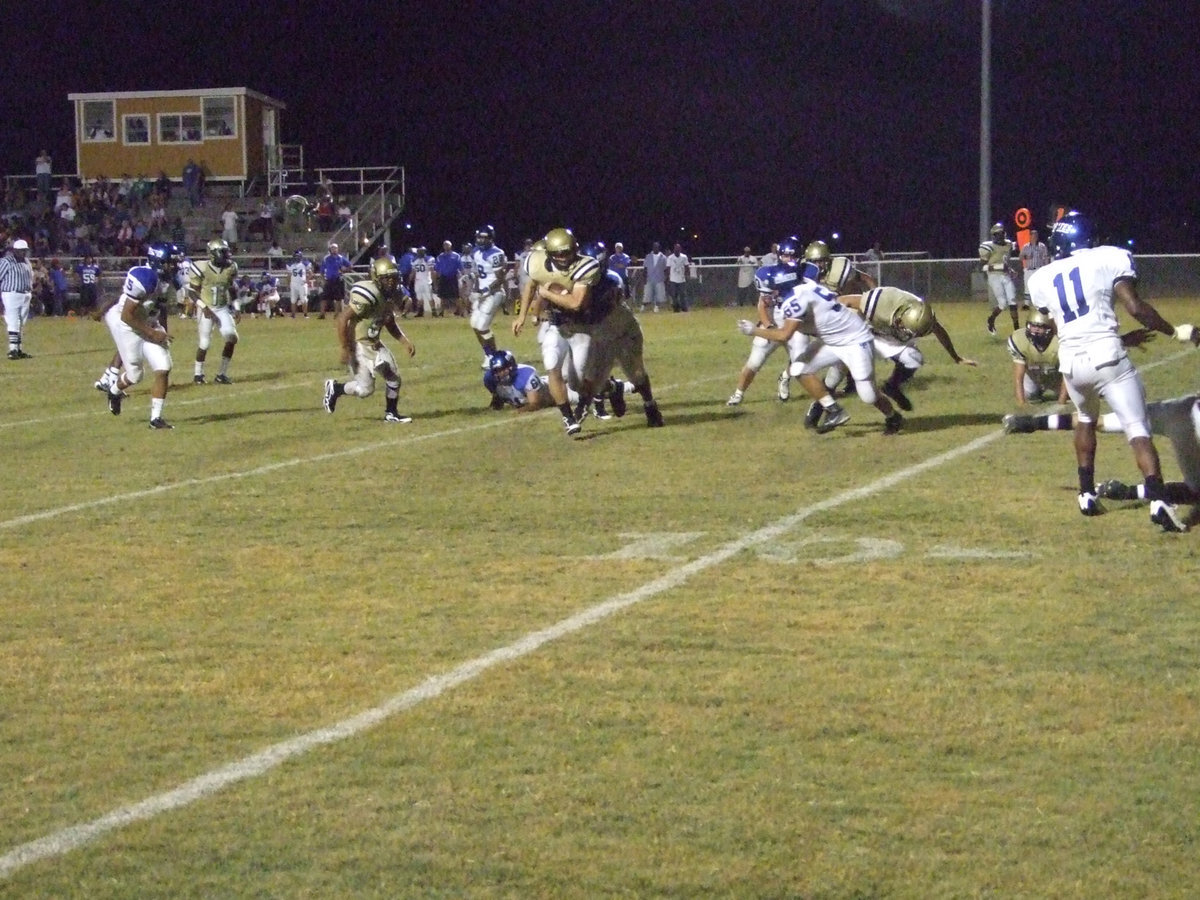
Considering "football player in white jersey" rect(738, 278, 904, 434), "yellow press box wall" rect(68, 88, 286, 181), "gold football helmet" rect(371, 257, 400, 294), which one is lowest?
"football player in white jersey" rect(738, 278, 904, 434)

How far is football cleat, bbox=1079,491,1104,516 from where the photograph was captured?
8812 millimetres

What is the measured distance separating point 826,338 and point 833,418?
64cm

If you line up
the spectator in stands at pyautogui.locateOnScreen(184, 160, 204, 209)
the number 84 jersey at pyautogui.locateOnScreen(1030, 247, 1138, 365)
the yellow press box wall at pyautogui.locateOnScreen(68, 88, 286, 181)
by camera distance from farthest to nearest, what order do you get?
the yellow press box wall at pyautogui.locateOnScreen(68, 88, 286, 181) → the spectator in stands at pyautogui.locateOnScreen(184, 160, 204, 209) → the number 84 jersey at pyautogui.locateOnScreen(1030, 247, 1138, 365)

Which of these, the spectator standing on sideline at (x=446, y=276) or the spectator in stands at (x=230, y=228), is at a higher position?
the spectator in stands at (x=230, y=228)

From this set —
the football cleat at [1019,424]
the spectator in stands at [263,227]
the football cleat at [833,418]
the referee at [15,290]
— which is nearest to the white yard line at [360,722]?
the football cleat at [1019,424]

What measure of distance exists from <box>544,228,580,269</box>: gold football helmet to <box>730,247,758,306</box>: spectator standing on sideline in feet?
77.5

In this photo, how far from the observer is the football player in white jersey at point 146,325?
45.7 feet

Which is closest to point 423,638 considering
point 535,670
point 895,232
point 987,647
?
point 535,670

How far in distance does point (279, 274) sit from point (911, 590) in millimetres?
32536

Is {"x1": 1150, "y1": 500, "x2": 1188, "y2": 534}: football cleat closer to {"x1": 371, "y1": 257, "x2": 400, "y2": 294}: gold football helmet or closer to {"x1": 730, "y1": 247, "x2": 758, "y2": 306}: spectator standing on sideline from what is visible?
{"x1": 371, "y1": 257, "x2": 400, "y2": 294}: gold football helmet

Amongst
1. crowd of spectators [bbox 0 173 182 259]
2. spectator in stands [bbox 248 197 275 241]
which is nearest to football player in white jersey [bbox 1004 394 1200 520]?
spectator in stands [bbox 248 197 275 241]

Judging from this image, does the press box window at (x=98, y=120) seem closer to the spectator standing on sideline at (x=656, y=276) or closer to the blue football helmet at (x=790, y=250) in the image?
the spectator standing on sideline at (x=656, y=276)

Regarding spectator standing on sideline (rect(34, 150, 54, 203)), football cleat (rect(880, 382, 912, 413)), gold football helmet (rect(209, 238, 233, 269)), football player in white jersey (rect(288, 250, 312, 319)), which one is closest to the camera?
football cleat (rect(880, 382, 912, 413))

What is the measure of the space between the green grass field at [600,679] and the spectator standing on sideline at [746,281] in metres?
24.8
